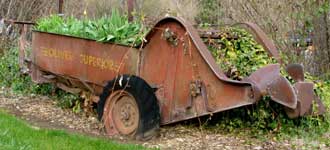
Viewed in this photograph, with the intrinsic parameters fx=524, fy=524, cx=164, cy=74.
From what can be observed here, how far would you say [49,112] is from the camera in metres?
6.68

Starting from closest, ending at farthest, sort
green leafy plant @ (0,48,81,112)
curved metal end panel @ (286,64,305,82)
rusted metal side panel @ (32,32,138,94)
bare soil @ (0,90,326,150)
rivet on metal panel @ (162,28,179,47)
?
bare soil @ (0,90,326,150) < rivet on metal panel @ (162,28,179,47) < curved metal end panel @ (286,64,305,82) < rusted metal side panel @ (32,32,138,94) < green leafy plant @ (0,48,81,112)

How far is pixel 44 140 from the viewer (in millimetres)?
5008

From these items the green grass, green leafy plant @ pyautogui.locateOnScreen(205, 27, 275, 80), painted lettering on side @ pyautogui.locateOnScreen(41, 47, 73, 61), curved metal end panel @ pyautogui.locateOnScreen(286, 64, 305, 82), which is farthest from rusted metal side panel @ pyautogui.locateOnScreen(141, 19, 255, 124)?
painted lettering on side @ pyautogui.locateOnScreen(41, 47, 73, 61)

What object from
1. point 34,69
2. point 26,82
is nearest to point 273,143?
point 34,69

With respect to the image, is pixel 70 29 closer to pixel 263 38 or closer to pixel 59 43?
pixel 59 43

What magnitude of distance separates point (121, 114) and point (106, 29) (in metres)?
1.15

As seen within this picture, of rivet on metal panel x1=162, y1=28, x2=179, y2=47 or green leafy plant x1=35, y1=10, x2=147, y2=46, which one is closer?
rivet on metal panel x1=162, y1=28, x2=179, y2=47

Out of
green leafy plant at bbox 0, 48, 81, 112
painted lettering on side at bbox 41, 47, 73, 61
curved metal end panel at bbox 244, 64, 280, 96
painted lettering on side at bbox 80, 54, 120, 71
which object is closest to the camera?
curved metal end panel at bbox 244, 64, 280, 96

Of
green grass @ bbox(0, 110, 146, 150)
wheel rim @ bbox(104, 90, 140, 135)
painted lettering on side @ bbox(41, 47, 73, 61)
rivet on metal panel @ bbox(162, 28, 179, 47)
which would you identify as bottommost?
green grass @ bbox(0, 110, 146, 150)

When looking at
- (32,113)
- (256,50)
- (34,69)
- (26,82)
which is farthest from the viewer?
(26,82)

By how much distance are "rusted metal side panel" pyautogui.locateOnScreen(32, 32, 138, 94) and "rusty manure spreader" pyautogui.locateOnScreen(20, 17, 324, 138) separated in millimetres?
12

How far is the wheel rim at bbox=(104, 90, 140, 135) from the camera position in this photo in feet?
17.7

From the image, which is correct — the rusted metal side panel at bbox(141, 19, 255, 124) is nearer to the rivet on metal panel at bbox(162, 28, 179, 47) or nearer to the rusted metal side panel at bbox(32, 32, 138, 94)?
the rivet on metal panel at bbox(162, 28, 179, 47)

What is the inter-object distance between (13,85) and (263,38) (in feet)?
13.7
